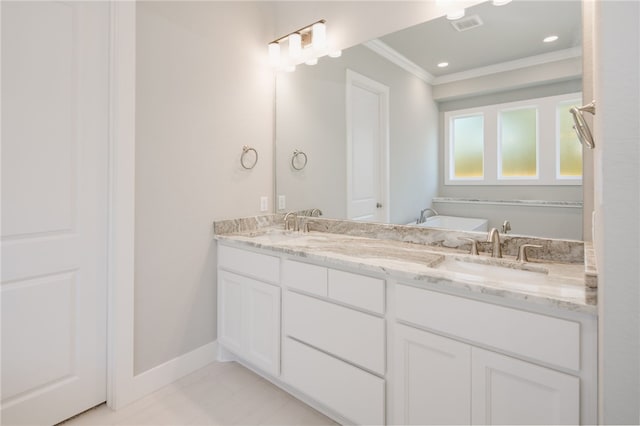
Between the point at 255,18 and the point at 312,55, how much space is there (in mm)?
520

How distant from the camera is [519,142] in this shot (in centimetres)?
160

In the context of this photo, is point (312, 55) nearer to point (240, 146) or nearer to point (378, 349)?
point (240, 146)

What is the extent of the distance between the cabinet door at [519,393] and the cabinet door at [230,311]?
53.9 inches

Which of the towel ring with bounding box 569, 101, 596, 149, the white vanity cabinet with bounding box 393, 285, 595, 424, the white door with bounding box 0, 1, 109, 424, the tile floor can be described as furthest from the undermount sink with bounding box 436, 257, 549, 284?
the white door with bounding box 0, 1, 109, 424

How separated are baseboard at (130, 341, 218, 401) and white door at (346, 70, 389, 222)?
1.33 metres

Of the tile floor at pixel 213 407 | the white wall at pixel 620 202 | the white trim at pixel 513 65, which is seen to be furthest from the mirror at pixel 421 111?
the tile floor at pixel 213 407

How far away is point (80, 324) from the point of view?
5.44 ft

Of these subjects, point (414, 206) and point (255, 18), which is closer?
point (414, 206)

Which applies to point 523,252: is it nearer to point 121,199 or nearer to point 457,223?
point 457,223

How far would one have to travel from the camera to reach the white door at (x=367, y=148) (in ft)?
6.89

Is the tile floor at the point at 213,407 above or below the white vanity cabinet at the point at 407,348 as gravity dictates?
below

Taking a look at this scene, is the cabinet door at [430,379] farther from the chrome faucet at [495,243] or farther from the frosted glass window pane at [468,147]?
the frosted glass window pane at [468,147]

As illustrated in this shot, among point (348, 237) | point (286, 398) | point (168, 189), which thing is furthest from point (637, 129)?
point (168, 189)

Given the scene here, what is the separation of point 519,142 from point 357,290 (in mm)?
1085
